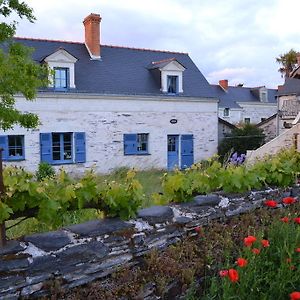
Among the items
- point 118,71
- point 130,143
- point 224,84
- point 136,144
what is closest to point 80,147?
point 130,143

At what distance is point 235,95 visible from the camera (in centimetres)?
3878

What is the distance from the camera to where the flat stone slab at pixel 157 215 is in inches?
105

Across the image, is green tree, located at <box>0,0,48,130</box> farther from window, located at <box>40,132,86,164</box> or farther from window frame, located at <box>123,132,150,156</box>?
window frame, located at <box>123,132,150,156</box>

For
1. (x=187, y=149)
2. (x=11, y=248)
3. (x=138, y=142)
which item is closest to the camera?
(x=11, y=248)

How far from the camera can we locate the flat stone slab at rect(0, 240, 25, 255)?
6.33 feet

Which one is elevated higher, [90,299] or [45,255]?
[45,255]

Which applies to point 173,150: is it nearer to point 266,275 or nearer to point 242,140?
point 242,140

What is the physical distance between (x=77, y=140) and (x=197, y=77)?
7819mm

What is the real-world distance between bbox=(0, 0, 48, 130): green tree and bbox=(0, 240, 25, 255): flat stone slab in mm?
3088

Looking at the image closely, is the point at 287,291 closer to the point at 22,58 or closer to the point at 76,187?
the point at 76,187

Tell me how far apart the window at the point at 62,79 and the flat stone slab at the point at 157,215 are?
47.9 ft

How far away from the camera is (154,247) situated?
2543 millimetres

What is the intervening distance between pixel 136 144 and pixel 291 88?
12.4 meters

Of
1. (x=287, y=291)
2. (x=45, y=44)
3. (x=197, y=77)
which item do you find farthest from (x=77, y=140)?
(x=287, y=291)
